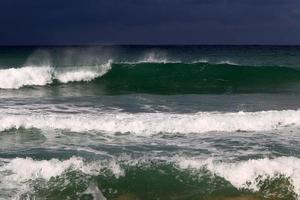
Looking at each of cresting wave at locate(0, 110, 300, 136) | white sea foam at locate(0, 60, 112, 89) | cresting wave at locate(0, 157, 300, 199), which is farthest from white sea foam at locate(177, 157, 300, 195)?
white sea foam at locate(0, 60, 112, 89)

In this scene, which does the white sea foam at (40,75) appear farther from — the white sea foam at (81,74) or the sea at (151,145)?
the sea at (151,145)

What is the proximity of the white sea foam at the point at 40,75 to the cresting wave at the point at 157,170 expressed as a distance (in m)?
15.3

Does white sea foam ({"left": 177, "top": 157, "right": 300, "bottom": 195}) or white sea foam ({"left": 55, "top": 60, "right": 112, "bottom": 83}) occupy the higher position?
white sea foam ({"left": 55, "top": 60, "right": 112, "bottom": 83})

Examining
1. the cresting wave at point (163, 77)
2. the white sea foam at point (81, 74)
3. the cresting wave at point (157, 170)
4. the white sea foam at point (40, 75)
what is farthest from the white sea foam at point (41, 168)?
the white sea foam at point (81, 74)

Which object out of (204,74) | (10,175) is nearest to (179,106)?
(10,175)

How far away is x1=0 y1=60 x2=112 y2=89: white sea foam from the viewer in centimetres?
2364

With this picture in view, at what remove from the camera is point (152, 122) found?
40.2 feet

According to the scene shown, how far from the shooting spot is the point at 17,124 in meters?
12.1

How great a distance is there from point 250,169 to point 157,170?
155cm

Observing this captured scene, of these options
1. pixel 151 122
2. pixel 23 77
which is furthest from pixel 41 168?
pixel 23 77

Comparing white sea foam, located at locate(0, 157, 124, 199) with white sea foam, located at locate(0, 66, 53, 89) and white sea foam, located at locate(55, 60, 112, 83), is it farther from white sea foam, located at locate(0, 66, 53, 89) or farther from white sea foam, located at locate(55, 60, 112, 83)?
white sea foam, located at locate(55, 60, 112, 83)

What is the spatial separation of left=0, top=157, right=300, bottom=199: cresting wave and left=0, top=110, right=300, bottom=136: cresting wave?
2997 millimetres

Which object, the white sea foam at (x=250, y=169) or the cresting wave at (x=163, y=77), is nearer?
the white sea foam at (x=250, y=169)

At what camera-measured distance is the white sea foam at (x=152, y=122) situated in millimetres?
11961
